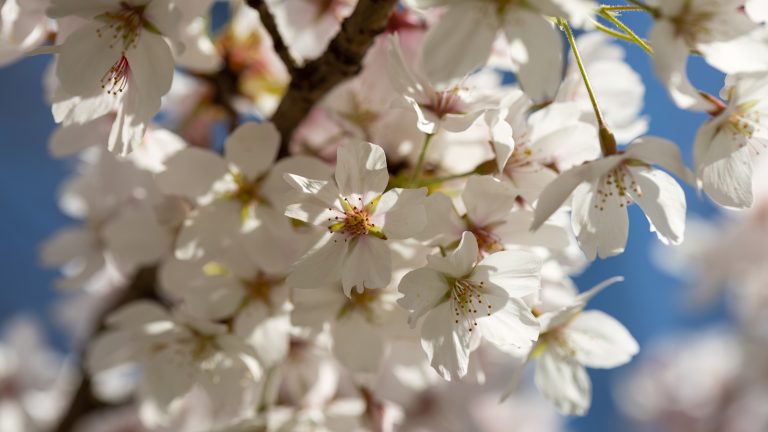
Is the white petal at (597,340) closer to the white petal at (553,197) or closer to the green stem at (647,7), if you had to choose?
the white petal at (553,197)

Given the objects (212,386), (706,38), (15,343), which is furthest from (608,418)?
(706,38)

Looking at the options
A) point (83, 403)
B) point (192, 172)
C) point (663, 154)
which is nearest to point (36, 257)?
point (83, 403)

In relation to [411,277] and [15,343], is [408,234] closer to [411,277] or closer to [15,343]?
[411,277]

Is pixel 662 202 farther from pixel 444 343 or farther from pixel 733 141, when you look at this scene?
pixel 444 343

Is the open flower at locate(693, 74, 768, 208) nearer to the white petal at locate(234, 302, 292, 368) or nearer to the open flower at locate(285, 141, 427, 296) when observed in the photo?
the open flower at locate(285, 141, 427, 296)

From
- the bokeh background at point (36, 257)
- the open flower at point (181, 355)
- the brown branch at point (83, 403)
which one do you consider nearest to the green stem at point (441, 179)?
the open flower at point (181, 355)

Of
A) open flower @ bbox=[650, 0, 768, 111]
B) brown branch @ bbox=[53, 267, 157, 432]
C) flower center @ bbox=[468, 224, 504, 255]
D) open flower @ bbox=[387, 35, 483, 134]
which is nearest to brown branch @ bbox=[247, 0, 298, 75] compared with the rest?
open flower @ bbox=[387, 35, 483, 134]
